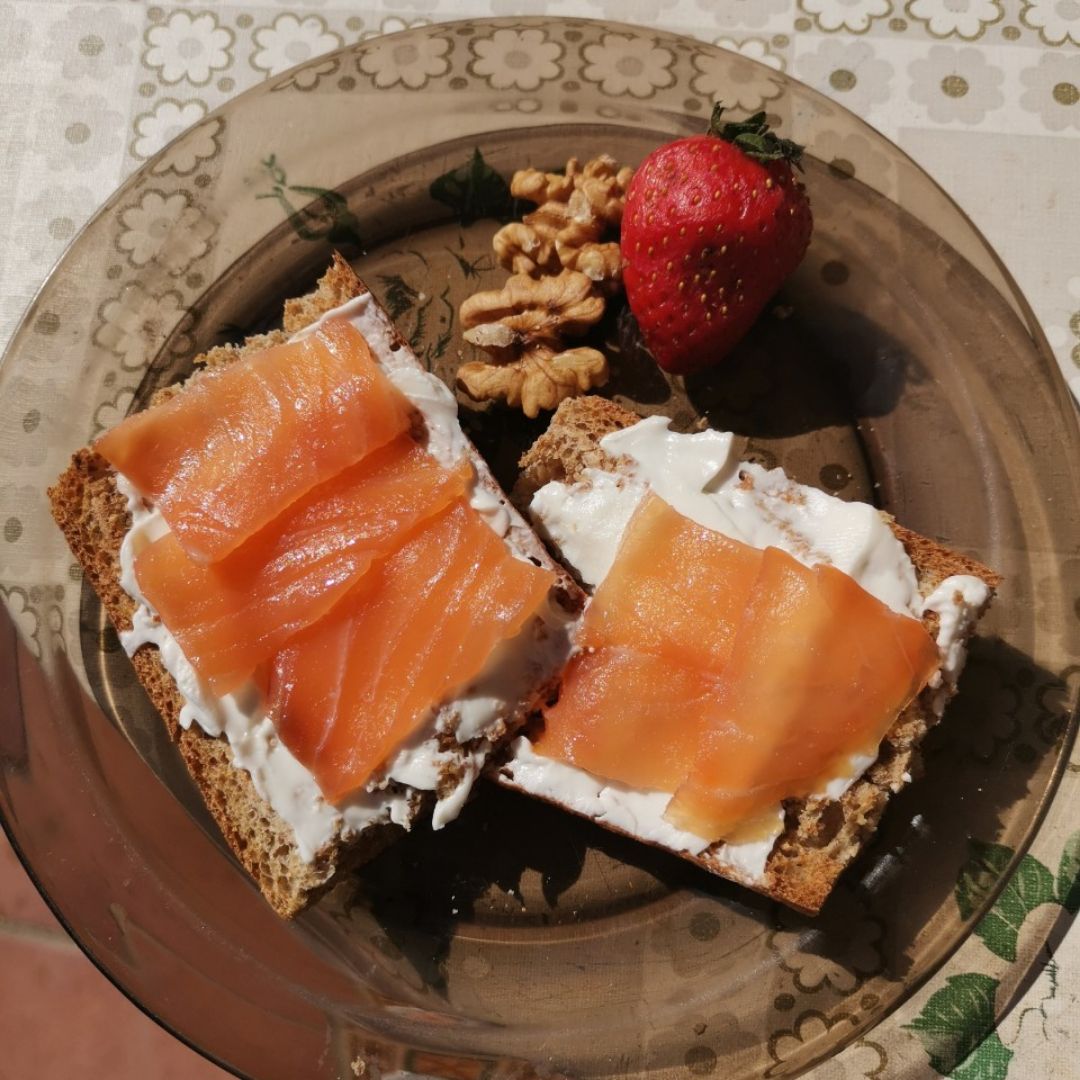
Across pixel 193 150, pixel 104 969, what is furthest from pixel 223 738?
pixel 193 150

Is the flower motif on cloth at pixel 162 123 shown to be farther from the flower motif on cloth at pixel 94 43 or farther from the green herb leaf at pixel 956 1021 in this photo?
the green herb leaf at pixel 956 1021

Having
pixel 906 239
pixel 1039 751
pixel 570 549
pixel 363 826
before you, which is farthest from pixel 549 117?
pixel 1039 751

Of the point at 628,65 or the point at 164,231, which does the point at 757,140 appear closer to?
the point at 628,65

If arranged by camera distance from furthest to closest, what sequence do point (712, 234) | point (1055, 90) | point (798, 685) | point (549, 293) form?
point (1055, 90) < point (549, 293) < point (712, 234) < point (798, 685)

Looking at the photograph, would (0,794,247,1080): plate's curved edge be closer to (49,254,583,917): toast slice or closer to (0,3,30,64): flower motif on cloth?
(49,254,583,917): toast slice

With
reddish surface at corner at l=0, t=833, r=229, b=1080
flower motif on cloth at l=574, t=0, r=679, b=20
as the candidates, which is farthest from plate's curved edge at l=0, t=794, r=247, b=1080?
flower motif on cloth at l=574, t=0, r=679, b=20
